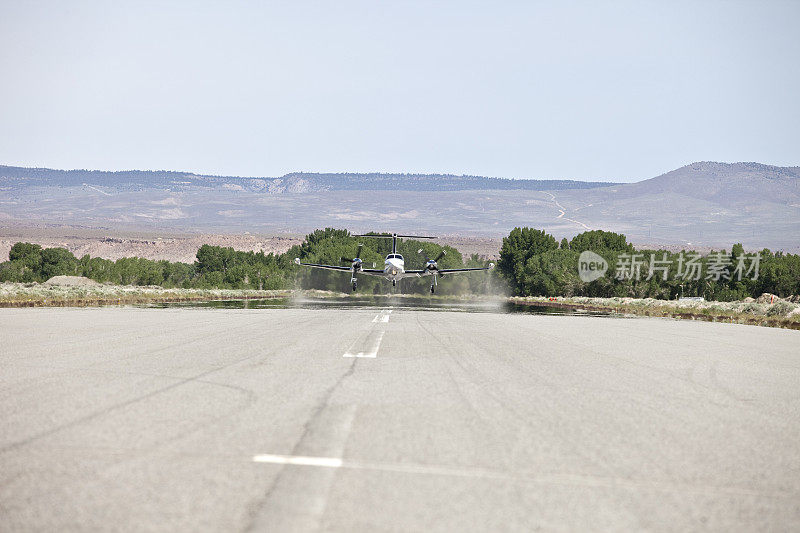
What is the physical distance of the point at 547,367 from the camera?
14.1 m

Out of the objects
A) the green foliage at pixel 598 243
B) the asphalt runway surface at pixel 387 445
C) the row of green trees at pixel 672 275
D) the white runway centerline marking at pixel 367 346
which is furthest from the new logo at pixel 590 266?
the asphalt runway surface at pixel 387 445

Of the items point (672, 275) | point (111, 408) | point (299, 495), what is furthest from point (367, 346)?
point (672, 275)

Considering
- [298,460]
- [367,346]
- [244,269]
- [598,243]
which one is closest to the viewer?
[298,460]

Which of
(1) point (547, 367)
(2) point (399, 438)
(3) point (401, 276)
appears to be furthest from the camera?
(3) point (401, 276)

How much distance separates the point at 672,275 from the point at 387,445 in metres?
112

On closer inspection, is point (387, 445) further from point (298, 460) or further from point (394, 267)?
point (394, 267)

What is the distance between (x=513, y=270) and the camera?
500ft

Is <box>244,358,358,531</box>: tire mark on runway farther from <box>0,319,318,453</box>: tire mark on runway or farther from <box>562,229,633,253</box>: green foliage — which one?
<box>562,229,633,253</box>: green foliage

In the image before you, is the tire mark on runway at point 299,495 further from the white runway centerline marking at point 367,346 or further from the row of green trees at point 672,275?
the row of green trees at point 672,275

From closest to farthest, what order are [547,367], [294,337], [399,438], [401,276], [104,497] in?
1. [104,497]
2. [399,438]
3. [547,367]
4. [294,337]
5. [401,276]

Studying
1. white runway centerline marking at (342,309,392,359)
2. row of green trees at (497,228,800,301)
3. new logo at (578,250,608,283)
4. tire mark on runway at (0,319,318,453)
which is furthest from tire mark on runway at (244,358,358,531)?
new logo at (578,250,608,283)

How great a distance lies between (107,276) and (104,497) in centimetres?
12861

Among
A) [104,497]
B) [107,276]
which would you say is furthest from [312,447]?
[107,276]

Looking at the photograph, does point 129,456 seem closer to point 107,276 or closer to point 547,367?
point 547,367
